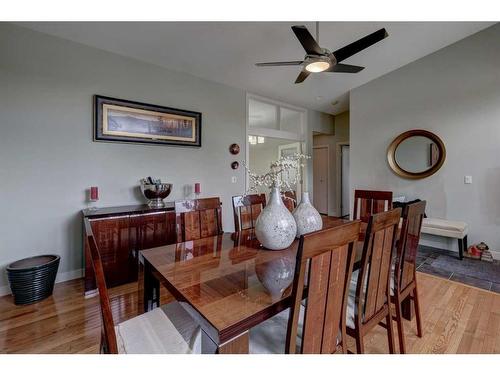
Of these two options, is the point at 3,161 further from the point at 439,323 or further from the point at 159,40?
the point at 439,323

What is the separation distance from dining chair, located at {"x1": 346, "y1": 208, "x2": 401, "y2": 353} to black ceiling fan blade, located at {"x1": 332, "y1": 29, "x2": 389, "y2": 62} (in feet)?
5.99

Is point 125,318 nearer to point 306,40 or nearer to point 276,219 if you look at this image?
point 276,219

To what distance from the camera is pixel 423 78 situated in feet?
13.7

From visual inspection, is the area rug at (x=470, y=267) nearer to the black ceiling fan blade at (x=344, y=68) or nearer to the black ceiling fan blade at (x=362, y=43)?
the black ceiling fan blade at (x=344, y=68)

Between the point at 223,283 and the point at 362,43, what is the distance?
254cm

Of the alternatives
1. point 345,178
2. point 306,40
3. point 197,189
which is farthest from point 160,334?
point 345,178

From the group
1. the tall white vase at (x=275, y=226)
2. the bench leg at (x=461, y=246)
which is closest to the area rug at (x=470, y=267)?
the bench leg at (x=461, y=246)

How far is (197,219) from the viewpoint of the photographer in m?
1.95

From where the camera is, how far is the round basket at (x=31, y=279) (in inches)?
85.0

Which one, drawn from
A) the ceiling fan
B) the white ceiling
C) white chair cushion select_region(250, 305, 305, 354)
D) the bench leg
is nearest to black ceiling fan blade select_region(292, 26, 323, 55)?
the ceiling fan

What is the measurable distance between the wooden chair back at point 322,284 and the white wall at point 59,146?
2843 millimetres

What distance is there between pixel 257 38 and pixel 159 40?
119 cm

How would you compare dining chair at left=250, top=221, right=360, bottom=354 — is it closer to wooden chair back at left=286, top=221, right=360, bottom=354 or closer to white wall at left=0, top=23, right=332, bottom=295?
wooden chair back at left=286, top=221, right=360, bottom=354
